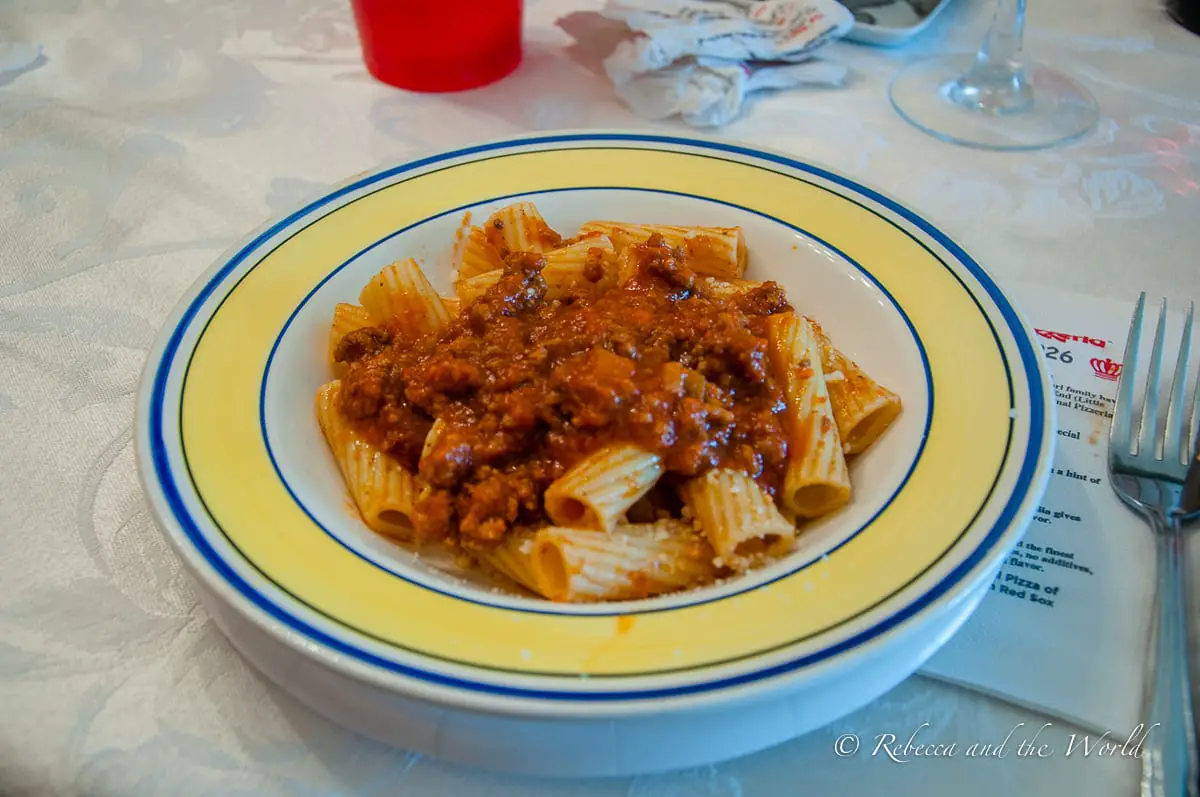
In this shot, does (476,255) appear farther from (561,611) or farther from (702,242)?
(561,611)

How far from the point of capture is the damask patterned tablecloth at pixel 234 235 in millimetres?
1093

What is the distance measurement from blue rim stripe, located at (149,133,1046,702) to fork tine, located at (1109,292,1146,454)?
0.26 metres

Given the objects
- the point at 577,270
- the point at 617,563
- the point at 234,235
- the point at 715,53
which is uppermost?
the point at 715,53

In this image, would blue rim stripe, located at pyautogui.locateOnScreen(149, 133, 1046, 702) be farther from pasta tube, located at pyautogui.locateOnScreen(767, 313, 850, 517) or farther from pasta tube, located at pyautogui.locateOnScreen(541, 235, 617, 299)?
pasta tube, located at pyautogui.locateOnScreen(541, 235, 617, 299)

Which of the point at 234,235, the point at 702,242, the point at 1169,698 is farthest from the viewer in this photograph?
the point at 234,235

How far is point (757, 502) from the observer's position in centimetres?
129

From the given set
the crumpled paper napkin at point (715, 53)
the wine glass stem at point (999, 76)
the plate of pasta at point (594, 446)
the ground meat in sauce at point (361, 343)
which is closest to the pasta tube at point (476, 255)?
the plate of pasta at point (594, 446)

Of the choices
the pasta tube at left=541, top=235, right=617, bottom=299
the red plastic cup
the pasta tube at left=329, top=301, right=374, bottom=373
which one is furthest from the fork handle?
the red plastic cup

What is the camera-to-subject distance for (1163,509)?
1334 millimetres

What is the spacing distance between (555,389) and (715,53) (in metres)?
1.48

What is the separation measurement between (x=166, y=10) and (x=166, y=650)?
251 centimetres

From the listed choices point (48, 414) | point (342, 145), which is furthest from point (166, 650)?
point (342, 145)

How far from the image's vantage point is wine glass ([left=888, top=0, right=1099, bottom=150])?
2.39m

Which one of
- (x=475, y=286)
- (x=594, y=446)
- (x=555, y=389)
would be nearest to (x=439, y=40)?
(x=475, y=286)
